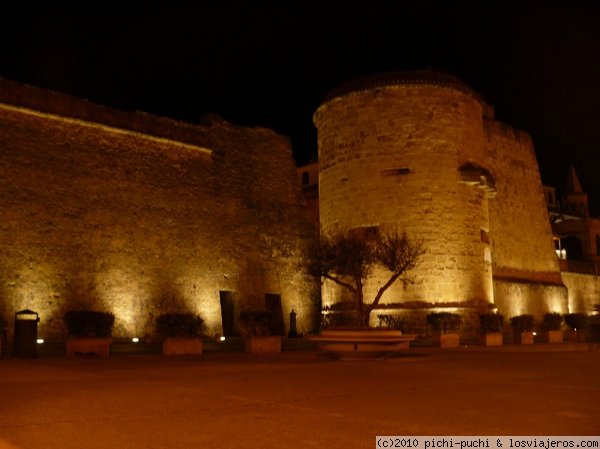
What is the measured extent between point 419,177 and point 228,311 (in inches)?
311

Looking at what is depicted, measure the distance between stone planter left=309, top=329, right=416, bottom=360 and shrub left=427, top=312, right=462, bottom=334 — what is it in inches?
279

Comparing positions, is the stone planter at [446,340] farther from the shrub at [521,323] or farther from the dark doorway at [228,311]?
the dark doorway at [228,311]

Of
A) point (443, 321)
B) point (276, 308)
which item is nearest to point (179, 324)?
point (276, 308)

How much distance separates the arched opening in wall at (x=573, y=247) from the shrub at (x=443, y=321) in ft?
104

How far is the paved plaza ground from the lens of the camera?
182 inches

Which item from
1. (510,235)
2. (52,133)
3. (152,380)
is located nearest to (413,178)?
(510,235)

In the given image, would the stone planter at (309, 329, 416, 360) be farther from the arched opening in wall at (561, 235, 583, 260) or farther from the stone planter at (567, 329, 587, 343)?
the arched opening in wall at (561, 235, 583, 260)

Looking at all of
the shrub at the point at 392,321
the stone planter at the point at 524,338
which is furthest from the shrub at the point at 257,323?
the stone planter at the point at 524,338

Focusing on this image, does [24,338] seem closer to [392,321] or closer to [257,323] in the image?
[257,323]

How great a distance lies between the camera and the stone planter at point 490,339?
1830cm

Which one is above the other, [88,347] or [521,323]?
[88,347]

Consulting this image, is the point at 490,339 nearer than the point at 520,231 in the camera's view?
Yes

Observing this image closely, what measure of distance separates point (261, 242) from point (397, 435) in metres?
19.4

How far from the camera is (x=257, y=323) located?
20.7 meters
